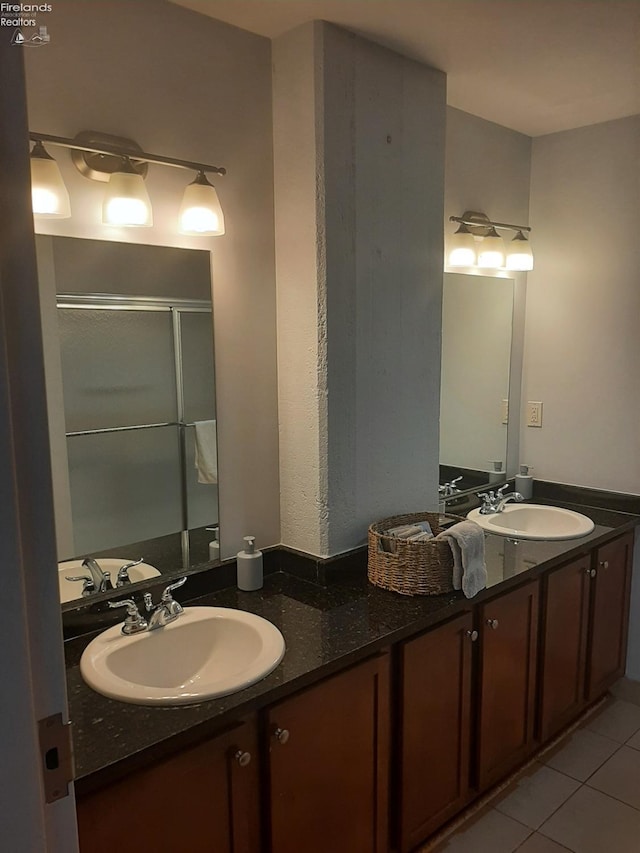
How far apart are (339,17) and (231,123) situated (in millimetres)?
415

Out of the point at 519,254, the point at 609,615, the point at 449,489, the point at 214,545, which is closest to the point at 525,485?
the point at 449,489

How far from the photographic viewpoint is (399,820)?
189 cm

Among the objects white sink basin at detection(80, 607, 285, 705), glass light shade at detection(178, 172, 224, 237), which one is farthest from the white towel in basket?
glass light shade at detection(178, 172, 224, 237)

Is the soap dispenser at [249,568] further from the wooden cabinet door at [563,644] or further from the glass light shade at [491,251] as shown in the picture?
the glass light shade at [491,251]

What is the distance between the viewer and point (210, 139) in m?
1.93

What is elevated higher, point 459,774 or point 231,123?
point 231,123

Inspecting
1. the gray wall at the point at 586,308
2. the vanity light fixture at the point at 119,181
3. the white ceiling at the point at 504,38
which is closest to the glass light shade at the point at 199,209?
the vanity light fixture at the point at 119,181

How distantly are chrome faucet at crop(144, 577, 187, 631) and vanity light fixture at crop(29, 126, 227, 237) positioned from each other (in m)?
0.98

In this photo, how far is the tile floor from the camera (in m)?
2.11

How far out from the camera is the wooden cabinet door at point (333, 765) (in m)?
1.54

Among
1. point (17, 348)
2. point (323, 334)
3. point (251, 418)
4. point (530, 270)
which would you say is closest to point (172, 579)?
point (251, 418)

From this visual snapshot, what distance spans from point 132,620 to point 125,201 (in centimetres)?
106

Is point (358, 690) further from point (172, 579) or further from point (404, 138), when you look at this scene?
point (404, 138)

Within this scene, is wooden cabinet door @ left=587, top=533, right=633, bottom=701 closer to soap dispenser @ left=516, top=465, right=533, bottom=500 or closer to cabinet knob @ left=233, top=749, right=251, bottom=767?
soap dispenser @ left=516, top=465, right=533, bottom=500
